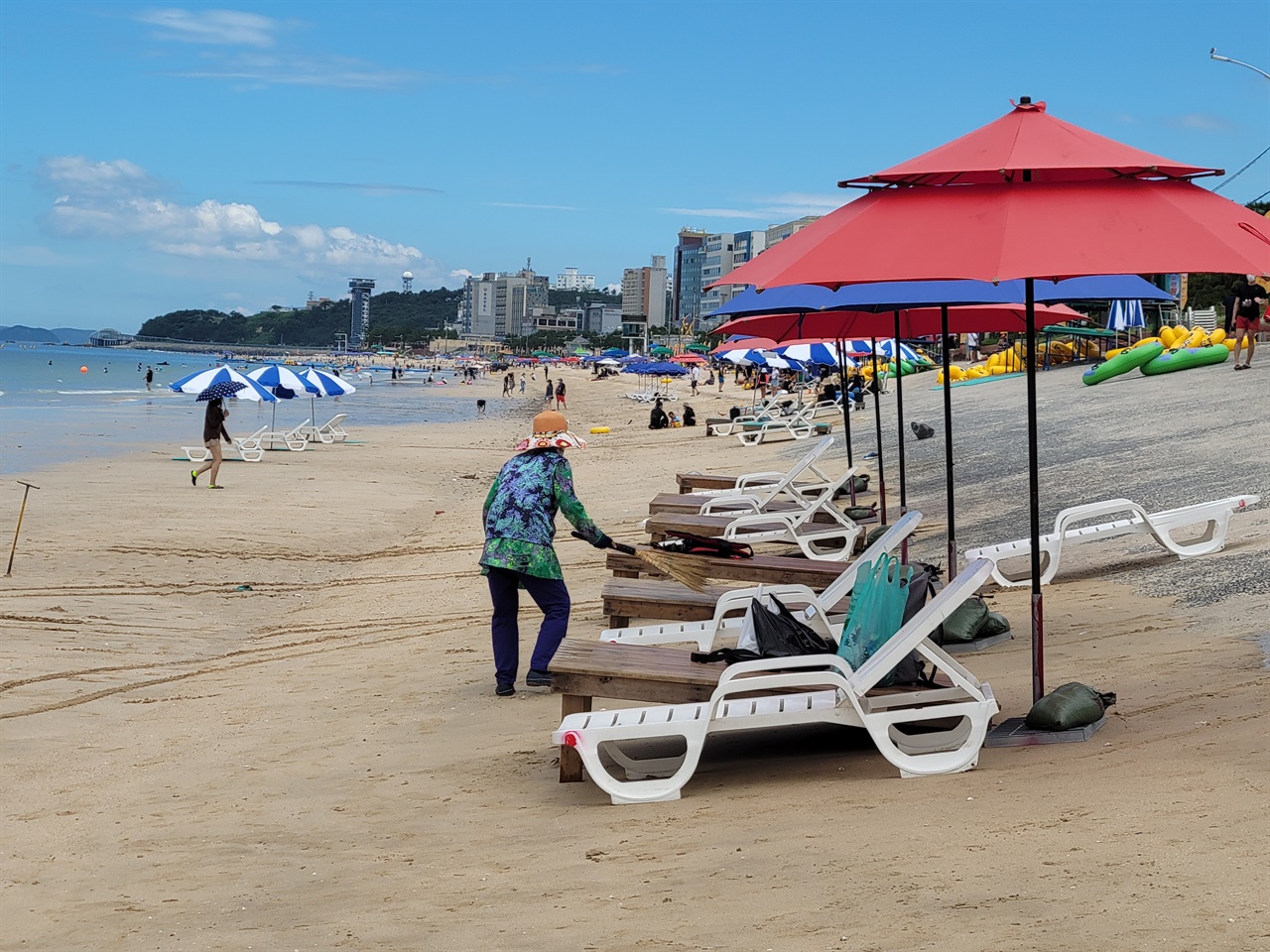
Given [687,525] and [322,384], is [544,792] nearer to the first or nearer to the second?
[687,525]

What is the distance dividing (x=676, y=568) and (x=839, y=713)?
2.44 m

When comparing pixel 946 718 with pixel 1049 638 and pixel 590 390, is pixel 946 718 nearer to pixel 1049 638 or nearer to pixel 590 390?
pixel 1049 638

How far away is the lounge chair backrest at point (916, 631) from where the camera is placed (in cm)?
459

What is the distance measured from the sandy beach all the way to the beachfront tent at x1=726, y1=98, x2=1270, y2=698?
161 cm

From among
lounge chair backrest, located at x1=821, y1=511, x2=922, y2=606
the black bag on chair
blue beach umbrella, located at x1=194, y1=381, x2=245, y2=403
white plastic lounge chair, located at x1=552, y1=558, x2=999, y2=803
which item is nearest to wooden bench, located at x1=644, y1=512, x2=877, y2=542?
lounge chair backrest, located at x1=821, y1=511, x2=922, y2=606

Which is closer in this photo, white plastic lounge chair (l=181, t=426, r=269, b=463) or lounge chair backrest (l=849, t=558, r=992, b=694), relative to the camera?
lounge chair backrest (l=849, t=558, r=992, b=694)

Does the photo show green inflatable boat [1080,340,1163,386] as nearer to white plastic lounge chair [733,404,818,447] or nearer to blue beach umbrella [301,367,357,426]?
white plastic lounge chair [733,404,818,447]

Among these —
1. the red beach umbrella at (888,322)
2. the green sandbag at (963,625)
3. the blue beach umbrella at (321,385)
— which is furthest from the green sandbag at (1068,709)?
the blue beach umbrella at (321,385)

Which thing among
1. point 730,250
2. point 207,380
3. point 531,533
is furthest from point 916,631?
point 730,250

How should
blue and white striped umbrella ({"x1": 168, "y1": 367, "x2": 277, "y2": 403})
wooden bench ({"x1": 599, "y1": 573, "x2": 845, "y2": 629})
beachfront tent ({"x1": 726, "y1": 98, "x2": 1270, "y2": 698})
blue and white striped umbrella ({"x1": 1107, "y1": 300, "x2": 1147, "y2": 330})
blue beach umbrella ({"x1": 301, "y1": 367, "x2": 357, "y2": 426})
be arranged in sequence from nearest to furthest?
beachfront tent ({"x1": 726, "y1": 98, "x2": 1270, "y2": 698}), wooden bench ({"x1": 599, "y1": 573, "x2": 845, "y2": 629}), blue and white striped umbrella ({"x1": 168, "y1": 367, "x2": 277, "y2": 403}), blue beach umbrella ({"x1": 301, "y1": 367, "x2": 357, "y2": 426}), blue and white striped umbrella ({"x1": 1107, "y1": 300, "x2": 1147, "y2": 330})

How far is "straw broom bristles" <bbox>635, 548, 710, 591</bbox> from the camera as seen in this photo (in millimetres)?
6984

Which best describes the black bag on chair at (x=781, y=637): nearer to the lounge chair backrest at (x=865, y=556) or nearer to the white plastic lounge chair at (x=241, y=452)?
the lounge chair backrest at (x=865, y=556)

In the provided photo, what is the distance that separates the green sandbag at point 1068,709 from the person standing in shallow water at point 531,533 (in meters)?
2.26

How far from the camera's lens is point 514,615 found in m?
6.77
